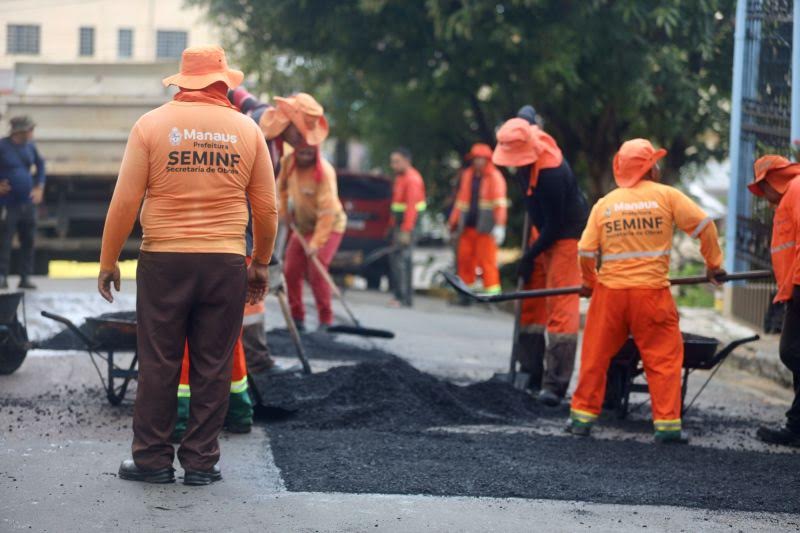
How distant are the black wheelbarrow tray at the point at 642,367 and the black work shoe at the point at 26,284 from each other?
7.04 m

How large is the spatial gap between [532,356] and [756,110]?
357 cm

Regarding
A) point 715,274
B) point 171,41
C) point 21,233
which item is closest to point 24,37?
point 171,41

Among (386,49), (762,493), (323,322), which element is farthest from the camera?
(386,49)

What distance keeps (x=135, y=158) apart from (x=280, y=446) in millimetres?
1750

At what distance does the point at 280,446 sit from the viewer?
640cm

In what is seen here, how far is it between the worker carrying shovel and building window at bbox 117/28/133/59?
3985 cm

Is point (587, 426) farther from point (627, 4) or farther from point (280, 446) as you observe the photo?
point (627, 4)

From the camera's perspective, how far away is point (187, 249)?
5535 mm

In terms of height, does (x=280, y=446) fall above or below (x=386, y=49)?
below

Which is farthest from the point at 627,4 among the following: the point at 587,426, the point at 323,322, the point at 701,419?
the point at 587,426

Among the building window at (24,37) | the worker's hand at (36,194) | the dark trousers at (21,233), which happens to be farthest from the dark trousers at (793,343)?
the building window at (24,37)

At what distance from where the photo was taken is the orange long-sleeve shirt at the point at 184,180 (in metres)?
5.46

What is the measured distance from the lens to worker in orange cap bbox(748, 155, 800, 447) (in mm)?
7184

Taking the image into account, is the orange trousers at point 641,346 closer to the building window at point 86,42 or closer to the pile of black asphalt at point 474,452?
the pile of black asphalt at point 474,452
